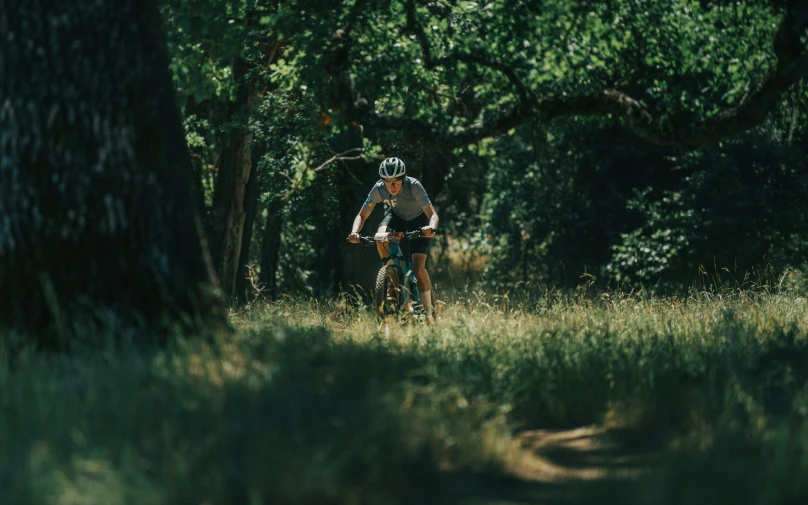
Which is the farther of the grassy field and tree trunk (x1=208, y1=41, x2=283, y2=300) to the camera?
tree trunk (x1=208, y1=41, x2=283, y2=300)

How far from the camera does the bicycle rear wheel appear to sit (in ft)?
35.8

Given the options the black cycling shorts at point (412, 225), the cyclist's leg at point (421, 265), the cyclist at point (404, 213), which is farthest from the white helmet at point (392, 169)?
the cyclist's leg at point (421, 265)

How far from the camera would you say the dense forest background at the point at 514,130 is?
9.27m

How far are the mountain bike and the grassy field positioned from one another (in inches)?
118

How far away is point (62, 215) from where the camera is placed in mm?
6230

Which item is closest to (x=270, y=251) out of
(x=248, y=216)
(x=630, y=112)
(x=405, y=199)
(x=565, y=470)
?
(x=248, y=216)

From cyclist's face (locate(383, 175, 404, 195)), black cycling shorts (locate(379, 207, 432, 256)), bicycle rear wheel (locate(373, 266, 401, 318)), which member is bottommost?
bicycle rear wheel (locate(373, 266, 401, 318))

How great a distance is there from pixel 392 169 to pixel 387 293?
4.51 ft

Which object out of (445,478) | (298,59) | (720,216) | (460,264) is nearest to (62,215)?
(445,478)

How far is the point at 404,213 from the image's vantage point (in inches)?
461

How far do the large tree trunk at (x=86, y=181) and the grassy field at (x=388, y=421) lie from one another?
1.57ft

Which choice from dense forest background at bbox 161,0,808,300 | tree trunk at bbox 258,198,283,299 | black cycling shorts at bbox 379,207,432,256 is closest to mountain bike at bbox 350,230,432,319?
black cycling shorts at bbox 379,207,432,256

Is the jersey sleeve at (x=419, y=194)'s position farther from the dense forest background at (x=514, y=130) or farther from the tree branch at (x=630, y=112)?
the tree branch at (x=630, y=112)

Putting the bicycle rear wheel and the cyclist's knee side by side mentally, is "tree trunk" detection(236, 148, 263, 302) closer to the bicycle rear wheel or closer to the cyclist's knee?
A: the cyclist's knee
